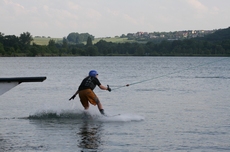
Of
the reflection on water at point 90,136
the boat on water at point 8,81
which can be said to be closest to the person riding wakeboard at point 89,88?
the reflection on water at point 90,136

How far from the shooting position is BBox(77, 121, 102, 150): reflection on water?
15.1 metres

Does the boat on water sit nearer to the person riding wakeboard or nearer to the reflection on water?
the person riding wakeboard

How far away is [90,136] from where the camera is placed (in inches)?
657

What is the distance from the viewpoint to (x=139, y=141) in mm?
15992

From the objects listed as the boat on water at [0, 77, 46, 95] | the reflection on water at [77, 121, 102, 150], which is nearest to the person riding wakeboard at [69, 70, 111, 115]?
the reflection on water at [77, 121, 102, 150]

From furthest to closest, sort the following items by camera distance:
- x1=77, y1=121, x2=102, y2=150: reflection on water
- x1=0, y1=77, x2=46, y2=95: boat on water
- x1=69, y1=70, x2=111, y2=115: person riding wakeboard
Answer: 1. x1=69, y1=70, x2=111, y2=115: person riding wakeboard
2. x1=0, y1=77, x2=46, y2=95: boat on water
3. x1=77, y1=121, x2=102, y2=150: reflection on water

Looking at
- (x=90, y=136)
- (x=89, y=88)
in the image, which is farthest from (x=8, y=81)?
(x=90, y=136)

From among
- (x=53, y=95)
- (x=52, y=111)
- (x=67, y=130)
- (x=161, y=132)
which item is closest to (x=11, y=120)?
(x=52, y=111)

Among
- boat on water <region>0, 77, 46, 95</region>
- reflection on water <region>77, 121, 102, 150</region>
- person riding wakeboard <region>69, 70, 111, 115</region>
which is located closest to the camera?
reflection on water <region>77, 121, 102, 150</region>

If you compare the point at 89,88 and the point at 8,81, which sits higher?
the point at 8,81

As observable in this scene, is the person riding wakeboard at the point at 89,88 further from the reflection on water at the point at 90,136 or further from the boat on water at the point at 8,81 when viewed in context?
the boat on water at the point at 8,81

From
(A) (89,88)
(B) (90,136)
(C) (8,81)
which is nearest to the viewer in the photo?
(B) (90,136)

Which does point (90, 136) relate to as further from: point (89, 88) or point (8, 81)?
point (8, 81)

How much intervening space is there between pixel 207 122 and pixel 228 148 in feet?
17.0
